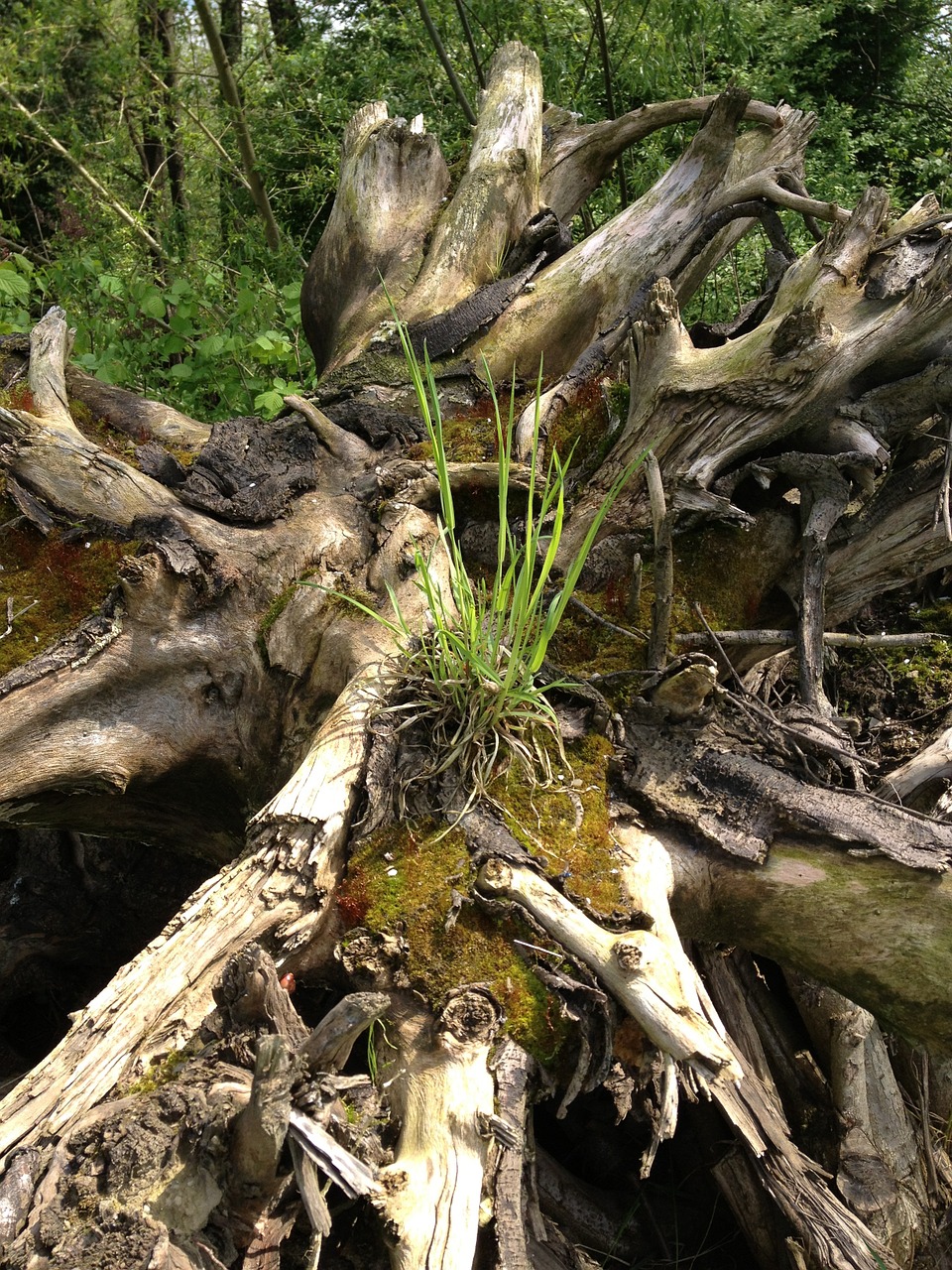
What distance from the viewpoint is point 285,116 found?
22.1 ft

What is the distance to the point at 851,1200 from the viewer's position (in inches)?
83.6

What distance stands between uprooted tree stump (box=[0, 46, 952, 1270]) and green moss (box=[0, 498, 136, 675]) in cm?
7

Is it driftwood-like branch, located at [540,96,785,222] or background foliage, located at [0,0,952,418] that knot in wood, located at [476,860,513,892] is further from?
driftwood-like branch, located at [540,96,785,222]

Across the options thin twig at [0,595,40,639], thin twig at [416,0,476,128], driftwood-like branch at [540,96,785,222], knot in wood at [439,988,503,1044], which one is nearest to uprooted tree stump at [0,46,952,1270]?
knot in wood at [439,988,503,1044]

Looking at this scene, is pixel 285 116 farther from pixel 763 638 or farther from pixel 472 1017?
pixel 472 1017

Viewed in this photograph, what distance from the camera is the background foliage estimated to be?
15.6 ft

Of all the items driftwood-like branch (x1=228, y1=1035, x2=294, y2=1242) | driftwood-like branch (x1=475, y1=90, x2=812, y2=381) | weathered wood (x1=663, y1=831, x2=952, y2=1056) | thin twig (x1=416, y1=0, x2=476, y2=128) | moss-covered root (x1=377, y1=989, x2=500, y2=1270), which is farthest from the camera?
thin twig (x1=416, y1=0, x2=476, y2=128)

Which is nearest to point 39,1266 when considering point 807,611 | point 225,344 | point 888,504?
point 807,611

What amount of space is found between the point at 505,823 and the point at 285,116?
6.47 m

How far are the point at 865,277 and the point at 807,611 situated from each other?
2.83 feet

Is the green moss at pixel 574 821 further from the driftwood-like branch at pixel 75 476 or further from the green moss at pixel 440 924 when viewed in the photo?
the driftwood-like branch at pixel 75 476

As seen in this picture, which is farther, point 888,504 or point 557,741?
point 888,504

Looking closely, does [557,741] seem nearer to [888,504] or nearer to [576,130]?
[888,504]

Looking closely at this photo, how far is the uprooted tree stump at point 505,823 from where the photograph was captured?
150cm
